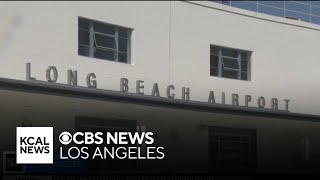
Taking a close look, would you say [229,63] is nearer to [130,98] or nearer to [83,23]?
[83,23]

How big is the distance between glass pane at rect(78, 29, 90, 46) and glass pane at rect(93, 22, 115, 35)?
0.35 m

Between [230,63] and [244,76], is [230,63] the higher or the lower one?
the higher one

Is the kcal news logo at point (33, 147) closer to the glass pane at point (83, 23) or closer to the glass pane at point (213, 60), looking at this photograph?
the glass pane at point (83, 23)

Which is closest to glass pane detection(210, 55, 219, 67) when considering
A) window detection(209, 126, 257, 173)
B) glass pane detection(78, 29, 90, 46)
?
window detection(209, 126, 257, 173)

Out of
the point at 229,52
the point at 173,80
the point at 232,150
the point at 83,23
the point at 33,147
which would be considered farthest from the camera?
the point at 232,150

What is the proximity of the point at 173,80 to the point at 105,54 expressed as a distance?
2335 millimetres

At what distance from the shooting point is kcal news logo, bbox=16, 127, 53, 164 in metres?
14.5

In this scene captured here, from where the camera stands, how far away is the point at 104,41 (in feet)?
63.7

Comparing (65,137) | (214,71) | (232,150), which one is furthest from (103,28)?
(232,150)

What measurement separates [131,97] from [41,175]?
3.80 metres

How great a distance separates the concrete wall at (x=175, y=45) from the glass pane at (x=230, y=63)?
20.7 inches

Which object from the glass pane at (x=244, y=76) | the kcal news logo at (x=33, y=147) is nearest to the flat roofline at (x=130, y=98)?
the kcal news logo at (x=33, y=147)

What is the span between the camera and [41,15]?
688 inches

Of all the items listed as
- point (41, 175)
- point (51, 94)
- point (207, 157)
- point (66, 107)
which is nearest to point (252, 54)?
point (207, 157)
